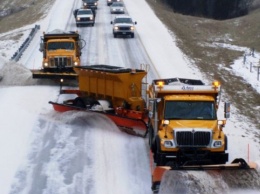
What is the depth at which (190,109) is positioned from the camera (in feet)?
53.3

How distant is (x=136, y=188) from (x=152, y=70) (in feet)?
61.2

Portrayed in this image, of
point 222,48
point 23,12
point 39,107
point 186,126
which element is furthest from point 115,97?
point 23,12

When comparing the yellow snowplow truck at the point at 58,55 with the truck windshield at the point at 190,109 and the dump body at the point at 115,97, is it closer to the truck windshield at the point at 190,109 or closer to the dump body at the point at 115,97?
the dump body at the point at 115,97

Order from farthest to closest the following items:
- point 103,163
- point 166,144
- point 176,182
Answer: point 103,163 → point 166,144 → point 176,182

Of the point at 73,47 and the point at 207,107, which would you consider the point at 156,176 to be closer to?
the point at 207,107

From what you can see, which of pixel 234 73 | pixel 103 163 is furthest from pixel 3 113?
pixel 234 73

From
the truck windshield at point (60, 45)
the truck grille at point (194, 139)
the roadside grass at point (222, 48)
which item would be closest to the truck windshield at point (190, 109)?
the truck grille at point (194, 139)

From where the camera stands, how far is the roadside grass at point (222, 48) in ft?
93.6

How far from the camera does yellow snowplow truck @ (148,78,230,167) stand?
50.4 ft

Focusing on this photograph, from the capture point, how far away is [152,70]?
33719mm

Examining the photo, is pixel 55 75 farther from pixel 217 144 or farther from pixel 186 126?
pixel 217 144

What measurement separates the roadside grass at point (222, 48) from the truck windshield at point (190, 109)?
759 centimetres

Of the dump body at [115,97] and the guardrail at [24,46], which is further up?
the dump body at [115,97]

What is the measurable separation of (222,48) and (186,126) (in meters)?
32.2
